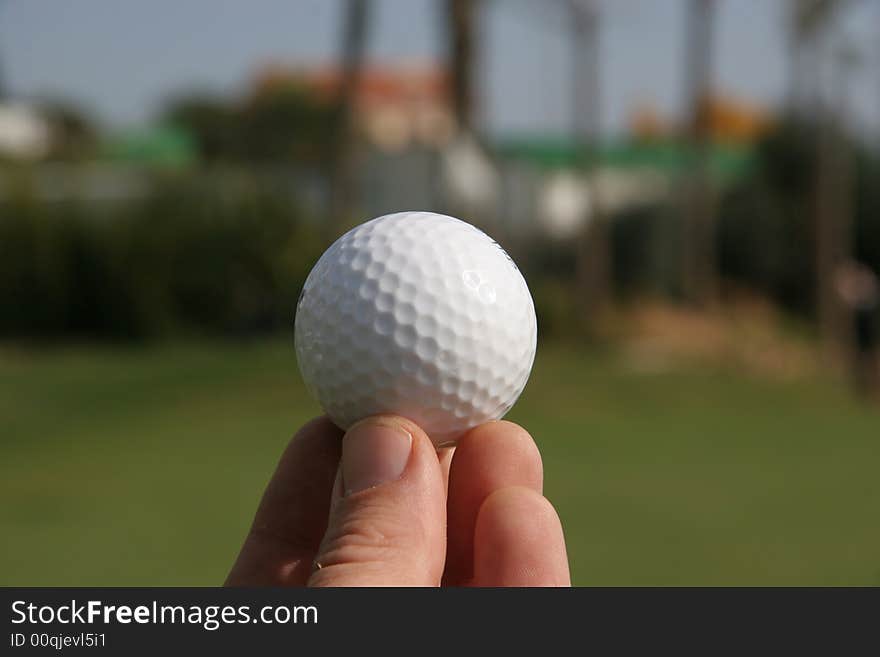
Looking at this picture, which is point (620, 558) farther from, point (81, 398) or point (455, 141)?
point (455, 141)

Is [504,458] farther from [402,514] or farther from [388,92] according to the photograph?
[388,92]

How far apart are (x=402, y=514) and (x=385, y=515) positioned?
0.12 feet

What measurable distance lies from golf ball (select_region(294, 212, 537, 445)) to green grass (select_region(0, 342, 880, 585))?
15.9 feet

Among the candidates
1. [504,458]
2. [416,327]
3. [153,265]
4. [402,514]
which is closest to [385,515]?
[402,514]

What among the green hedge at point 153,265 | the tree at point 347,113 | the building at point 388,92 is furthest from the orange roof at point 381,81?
the tree at point 347,113

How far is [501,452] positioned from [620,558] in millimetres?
5750

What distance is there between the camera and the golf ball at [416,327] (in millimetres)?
2480

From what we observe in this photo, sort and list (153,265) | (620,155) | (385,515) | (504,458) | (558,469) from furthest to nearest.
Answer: (620,155), (153,265), (558,469), (504,458), (385,515)

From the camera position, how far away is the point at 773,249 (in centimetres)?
2947

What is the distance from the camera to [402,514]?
211 cm

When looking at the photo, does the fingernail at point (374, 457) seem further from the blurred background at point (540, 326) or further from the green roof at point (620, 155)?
the green roof at point (620, 155)

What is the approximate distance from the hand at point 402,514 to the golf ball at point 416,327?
123mm

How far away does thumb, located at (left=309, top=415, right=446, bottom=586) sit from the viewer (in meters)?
2.02
